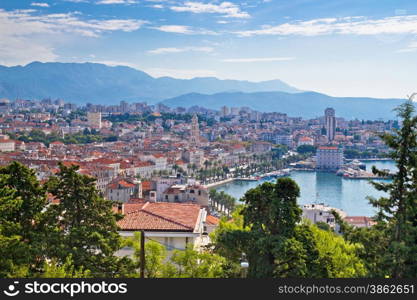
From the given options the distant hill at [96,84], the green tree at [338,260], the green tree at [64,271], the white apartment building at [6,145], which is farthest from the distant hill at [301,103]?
the green tree at [64,271]

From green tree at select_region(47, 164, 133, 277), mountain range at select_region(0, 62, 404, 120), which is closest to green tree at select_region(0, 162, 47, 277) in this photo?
green tree at select_region(47, 164, 133, 277)

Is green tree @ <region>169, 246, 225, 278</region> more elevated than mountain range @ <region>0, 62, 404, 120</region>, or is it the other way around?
mountain range @ <region>0, 62, 404, 120</region>

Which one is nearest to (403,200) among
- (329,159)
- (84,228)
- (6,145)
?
(84,228)

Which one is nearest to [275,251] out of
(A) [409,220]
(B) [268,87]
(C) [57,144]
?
(A) [409,220]

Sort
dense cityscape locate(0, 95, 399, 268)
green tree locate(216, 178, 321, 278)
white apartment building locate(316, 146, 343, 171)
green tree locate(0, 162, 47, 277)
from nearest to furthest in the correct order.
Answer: green tree locate(0, 162, 47, 277) → green tree locate(216, 178, 321, 278) → dense cityscape locate(0, 95, 399, 268) → white apartment building locate(316, 146, 343, 171)

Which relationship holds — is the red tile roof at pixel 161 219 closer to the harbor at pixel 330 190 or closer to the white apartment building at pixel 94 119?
the harbor at pixel 330 190

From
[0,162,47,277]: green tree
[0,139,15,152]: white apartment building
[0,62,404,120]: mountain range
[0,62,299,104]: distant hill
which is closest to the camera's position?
[0,162,47,277]: green tree

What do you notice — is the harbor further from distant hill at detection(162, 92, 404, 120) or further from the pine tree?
distant hill at detection(162, 92, 404, 120)

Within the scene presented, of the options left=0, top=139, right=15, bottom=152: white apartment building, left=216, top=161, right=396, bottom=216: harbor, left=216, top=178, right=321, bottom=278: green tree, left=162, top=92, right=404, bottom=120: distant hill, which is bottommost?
left=216, top=161, right=396, bottom=216: harbor

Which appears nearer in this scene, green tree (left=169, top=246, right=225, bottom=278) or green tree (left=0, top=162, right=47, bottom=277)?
green tree (left=0, top=162, right=47, bottom=277)
